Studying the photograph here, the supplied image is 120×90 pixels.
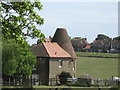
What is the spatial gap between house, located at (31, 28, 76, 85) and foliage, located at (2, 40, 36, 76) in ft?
12.6

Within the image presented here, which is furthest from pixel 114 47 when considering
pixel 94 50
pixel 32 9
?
pixel 32 9

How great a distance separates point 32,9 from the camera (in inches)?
560

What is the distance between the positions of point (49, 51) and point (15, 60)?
11.4 metres

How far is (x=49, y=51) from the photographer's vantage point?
58.8 metres

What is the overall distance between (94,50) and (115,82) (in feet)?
396

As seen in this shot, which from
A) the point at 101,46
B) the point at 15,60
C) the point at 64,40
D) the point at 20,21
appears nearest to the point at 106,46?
the point at 101,46

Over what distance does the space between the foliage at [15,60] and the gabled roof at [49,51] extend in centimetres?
458

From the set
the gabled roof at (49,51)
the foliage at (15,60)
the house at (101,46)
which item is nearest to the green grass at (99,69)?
the gabled roof at (49,51)

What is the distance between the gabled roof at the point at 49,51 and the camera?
58062mm

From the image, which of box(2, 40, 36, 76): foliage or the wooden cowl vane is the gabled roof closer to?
the wooden cowl vane

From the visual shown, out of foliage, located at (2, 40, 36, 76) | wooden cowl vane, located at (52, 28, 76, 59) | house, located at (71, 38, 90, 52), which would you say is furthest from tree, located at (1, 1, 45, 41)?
house, located at (71, 38, 90, 52)

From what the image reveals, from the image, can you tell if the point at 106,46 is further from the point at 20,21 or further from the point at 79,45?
the point at 20,21

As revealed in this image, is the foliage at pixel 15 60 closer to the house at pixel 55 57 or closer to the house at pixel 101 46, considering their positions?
the house at pixel 55 57

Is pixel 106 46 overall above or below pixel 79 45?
below
